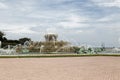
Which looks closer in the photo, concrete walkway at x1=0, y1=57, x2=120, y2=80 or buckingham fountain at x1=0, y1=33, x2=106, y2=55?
concrete walkway at x1=0, y1=57, x2=120, y2=80

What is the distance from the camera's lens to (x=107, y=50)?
1375 inches

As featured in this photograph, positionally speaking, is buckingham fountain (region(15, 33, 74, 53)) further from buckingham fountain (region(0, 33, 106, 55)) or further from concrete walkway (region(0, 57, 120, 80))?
concrete walkway (region(0, 57, 120, 80))

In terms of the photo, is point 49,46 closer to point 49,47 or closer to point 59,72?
point 49,47

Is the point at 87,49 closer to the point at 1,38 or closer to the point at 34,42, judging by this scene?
the point at 34,42

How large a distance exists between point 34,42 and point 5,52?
383 inches

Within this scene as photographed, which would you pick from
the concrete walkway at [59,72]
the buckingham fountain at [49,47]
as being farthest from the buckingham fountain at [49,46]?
the concrete walkway at [59,72]

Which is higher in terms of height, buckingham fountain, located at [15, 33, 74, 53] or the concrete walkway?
buckingham fountain, located at [15, 33, 74, 53]

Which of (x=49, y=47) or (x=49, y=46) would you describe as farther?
(x=49, y=46)

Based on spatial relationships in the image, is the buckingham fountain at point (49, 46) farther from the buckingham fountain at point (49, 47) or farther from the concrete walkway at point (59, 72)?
the concrete walkway at point (59, 72)

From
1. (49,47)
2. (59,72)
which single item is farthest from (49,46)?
(59,72)

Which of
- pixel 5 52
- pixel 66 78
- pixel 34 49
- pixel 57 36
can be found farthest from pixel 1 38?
pixel 66 78

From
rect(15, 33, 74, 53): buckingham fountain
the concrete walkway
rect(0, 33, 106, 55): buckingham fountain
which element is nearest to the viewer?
the concrete walkway

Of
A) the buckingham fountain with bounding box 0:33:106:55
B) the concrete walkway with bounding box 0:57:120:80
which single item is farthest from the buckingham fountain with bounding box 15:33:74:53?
the concrete walkway with bounding box 0:57:120:80

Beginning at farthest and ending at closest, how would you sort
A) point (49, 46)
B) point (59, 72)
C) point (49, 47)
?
point (49, 46) → point (49, 47) → point (59, 72)
